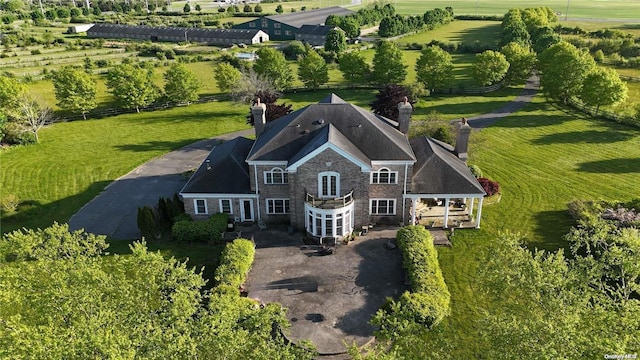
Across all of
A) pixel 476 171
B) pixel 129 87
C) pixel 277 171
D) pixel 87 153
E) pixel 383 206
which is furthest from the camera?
pixel 129 87

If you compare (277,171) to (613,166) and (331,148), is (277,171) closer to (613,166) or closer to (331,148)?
(331,148)

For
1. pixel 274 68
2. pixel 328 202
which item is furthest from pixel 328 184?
pixel 274 68

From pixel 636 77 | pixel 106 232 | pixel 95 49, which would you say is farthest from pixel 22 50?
pixel 636 77

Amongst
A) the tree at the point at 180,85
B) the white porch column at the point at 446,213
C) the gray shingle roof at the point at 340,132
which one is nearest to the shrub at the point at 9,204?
the gray shingle roof at the point at 340,132

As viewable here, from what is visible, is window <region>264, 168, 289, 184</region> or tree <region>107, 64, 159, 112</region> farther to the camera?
tree <region>107, 64, 159, 112</region>

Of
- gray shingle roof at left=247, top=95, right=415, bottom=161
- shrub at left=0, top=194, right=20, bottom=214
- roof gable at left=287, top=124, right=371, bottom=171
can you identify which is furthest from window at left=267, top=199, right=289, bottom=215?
shrub at left=0, top=194, right=20, bottom=214

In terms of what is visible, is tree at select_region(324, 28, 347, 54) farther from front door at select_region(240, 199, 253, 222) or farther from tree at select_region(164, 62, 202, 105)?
front door at select_region(240, 199, 253, 222)

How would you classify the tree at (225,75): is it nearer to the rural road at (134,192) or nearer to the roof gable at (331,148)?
the rural road at (134,192)

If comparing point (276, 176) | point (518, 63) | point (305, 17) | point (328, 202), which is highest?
point (305, 17)
